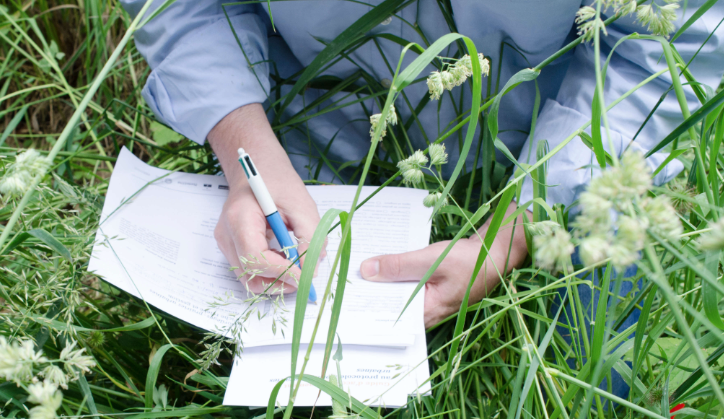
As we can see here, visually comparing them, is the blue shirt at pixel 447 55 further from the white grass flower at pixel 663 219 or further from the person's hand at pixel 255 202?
the white grass flower at pixel 663 219

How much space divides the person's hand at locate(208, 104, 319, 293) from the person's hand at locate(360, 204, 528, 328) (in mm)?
149

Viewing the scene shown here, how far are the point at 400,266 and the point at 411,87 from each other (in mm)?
434

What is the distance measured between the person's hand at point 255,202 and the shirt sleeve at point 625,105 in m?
0.44

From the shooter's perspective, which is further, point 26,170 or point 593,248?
point 26,170

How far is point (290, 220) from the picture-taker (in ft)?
2.60

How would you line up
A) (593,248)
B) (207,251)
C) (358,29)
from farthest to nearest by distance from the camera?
(207,251), (358,29), (593,248)

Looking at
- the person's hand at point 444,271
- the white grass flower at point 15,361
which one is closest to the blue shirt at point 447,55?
the person's hand at point 444,271

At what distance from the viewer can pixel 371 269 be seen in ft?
2.51

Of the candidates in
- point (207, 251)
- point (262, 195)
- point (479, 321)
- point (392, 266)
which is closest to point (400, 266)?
point (392, 266)

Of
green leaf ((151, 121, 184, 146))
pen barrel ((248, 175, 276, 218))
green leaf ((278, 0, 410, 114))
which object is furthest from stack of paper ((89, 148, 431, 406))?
green leaf ((151, 121, 184, 146))

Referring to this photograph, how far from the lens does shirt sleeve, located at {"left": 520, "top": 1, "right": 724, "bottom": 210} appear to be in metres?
0.75

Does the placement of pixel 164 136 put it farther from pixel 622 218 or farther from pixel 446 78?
pixel 622 218

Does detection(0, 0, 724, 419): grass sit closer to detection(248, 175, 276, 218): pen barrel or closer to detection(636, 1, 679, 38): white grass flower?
detection(636, 1, 679, 38): white grass flower

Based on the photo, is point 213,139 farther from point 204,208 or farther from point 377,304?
point 377,304
